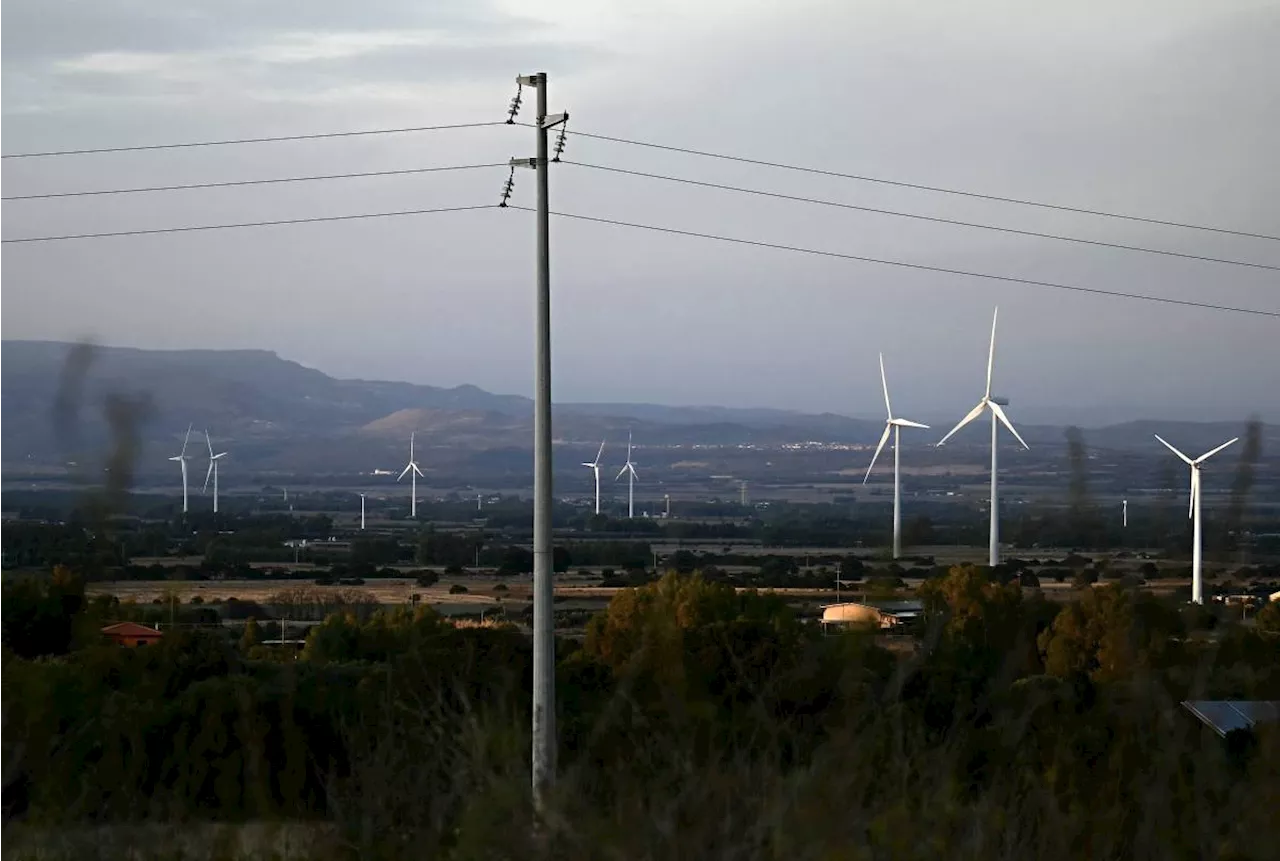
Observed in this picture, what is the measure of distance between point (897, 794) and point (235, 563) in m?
33.3

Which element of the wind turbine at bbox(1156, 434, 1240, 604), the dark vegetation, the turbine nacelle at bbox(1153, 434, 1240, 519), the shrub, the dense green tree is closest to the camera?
the dark vegetation

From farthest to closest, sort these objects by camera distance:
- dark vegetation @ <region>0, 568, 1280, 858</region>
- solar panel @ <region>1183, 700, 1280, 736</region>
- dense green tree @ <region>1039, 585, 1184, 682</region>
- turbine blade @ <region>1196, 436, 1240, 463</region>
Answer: turbine blade @ <region>1196, 436, 1240, 463</region>, dense green tree @ <region>1039, 585, 1184, 682</region>, solar panel @ <region>1183, 700, 1280, 736</region>, dark vegetation @ <region>0, 568, 1280, 858</region>

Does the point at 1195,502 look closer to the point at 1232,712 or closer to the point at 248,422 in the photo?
the point at 1232,712

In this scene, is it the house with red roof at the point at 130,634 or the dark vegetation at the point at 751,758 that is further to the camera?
the house with red roof at the point at 130,634

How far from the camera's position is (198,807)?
5582mm

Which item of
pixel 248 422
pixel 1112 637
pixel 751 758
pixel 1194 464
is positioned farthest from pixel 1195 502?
pixel 248 422

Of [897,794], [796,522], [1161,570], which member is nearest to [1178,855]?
[897,794]

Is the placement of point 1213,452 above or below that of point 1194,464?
above

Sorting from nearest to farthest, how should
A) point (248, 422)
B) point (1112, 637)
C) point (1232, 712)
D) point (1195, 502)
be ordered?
1. point (1232, 712)
2. point (1112, 637)
3. point (1195, 502)
4. point (248, 422)

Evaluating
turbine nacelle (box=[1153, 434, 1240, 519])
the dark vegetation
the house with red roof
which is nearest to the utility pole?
the house with red roof

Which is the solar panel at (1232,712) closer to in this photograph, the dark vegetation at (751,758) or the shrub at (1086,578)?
the dark vegetation at (751,758)

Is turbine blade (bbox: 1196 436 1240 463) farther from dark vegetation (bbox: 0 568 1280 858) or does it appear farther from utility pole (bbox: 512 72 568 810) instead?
dark vegetation (bbox: 0 568 1280 858)

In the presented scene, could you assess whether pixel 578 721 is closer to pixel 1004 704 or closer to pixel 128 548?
pixel 1004 704

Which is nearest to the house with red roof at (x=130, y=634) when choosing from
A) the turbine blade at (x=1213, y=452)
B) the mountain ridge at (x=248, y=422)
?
the mountain ridge at (x=248, y=422)
